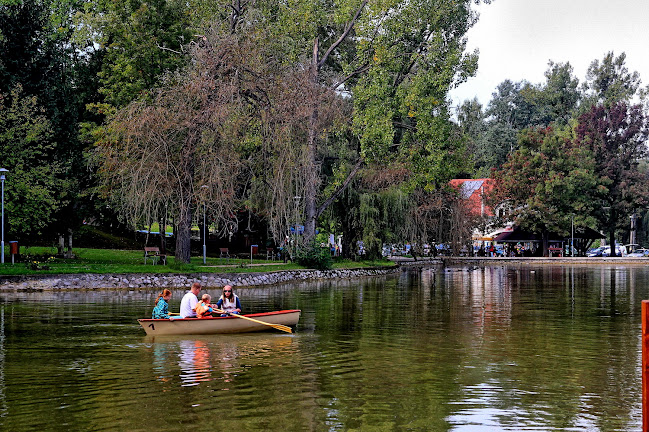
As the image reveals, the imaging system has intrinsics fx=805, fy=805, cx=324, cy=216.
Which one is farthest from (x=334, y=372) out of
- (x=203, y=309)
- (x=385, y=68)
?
(x=385, y=68)

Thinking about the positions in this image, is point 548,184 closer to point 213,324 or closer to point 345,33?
point 345,33

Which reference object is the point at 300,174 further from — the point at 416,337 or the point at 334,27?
the point at 416,337

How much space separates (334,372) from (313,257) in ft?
104

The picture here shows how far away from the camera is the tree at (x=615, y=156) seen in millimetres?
86938

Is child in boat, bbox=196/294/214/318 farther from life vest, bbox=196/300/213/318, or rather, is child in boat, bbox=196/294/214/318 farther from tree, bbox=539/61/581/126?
tree, bbox=539/61/581/126

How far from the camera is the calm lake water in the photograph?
11867 millimetres

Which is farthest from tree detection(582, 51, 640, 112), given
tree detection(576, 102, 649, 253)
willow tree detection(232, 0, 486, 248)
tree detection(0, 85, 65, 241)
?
tree detection(0, 85, 65, 241)

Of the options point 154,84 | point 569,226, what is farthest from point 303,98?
point 569,226

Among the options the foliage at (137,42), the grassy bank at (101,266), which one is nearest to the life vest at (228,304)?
the grassy bank at (101,266)

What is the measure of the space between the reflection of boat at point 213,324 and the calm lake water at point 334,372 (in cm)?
28

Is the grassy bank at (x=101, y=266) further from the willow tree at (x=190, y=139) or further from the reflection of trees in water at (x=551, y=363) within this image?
the reflection of trees in water at (x=551, y=363)

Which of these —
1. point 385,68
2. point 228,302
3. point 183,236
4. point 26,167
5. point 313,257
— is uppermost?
point 385,68

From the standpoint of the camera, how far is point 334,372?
15.7m

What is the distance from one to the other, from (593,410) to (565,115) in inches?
4050
